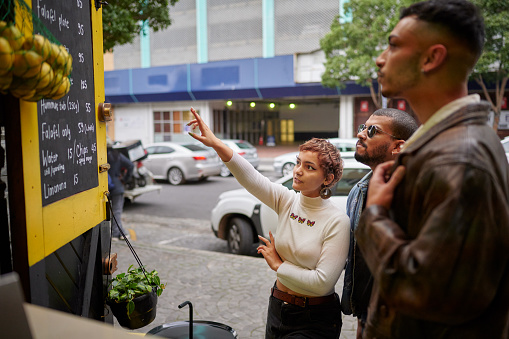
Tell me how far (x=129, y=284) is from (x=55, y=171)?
1.04 metres

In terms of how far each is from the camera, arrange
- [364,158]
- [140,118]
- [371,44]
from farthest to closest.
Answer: [140,118], [371,44], [364,158]

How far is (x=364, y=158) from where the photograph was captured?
256 cm

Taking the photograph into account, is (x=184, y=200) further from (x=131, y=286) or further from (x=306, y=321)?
(x=306, y=321)

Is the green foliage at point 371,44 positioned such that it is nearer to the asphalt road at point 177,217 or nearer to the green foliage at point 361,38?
the green foliage at point 361,38

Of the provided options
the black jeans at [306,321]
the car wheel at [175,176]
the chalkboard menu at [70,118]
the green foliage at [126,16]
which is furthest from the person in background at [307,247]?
the car wheel at [175,176]

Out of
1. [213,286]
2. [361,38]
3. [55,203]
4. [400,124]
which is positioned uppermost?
[361,38]

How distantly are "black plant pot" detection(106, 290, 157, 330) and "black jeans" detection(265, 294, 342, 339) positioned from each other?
97cm

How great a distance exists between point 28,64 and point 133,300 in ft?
6.03

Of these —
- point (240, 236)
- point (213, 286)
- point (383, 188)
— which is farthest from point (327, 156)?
point (240, 236)

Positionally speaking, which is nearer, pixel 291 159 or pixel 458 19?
pixel 458 19

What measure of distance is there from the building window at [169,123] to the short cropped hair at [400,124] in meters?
29.4

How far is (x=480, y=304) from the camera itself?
1.24m

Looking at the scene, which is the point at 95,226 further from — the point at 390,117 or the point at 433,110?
the point at 433,110

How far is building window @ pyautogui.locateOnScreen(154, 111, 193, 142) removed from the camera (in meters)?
31.5
